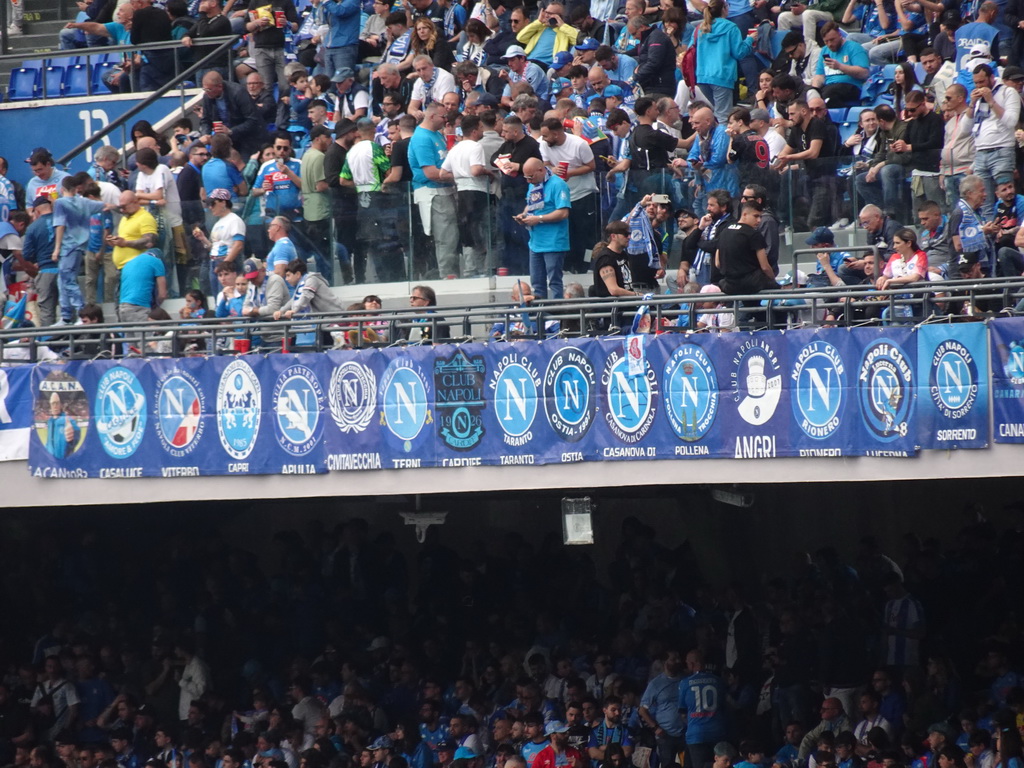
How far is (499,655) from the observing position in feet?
59.1

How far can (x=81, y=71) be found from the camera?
78.5 feet

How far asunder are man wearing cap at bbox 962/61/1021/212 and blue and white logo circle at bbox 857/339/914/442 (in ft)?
7.77

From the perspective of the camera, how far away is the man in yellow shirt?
17141 millimetres

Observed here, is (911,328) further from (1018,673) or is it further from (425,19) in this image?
(425,19)

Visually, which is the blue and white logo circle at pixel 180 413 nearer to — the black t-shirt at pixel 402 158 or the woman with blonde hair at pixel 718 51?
the black t-shirt at pixel 402 158

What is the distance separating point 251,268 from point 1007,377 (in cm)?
722

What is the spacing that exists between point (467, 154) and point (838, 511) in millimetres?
5987

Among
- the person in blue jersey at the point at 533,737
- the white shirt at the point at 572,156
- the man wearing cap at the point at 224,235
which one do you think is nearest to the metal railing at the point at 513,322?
the man wearing cap at the point at 224,235

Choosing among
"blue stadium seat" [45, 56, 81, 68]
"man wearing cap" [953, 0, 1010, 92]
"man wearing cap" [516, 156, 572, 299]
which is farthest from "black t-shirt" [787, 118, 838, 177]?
"blue stadium seat" [45, 56, 81, 68]

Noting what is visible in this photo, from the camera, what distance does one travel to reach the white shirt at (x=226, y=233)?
1673cm

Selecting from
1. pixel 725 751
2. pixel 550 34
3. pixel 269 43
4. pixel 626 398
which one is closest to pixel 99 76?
pixel 269 43

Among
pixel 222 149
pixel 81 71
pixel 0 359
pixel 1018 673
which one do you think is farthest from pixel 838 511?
pixel 81 71

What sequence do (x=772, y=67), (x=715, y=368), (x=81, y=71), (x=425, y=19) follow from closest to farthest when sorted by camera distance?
(x=715, y=368) < (x=772, y=67) < (x=425, y=19) < (x=81, y=71)

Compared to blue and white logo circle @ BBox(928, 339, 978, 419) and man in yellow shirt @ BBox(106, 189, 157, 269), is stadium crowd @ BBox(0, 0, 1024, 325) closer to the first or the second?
man in yellow shirt @ BBox(106, 189, 157, 269)
